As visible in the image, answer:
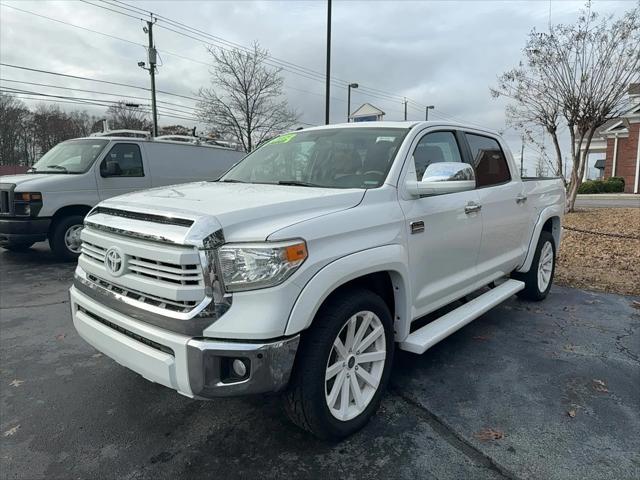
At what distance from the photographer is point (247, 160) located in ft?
13.6

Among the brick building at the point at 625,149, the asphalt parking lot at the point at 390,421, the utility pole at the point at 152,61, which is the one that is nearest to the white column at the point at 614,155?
the brick building at the point at 625,149

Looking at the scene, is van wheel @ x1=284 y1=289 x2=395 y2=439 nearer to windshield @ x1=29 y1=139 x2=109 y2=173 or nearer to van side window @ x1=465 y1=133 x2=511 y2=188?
van side window @ x1=465 y1=133 x2=511 y2=188

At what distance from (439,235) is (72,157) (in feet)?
23.5

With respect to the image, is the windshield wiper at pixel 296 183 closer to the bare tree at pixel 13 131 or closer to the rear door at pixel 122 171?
the rear door at pixel 122 171

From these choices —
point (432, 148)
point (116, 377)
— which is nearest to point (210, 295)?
point (116, 377)

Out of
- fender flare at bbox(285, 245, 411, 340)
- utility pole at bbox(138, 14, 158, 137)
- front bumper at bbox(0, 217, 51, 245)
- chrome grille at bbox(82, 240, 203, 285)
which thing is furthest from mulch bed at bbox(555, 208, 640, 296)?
utility pole at bbox(138, 14, 158, 137)

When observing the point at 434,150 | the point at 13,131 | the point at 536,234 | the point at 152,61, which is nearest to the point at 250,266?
the point at 434,150

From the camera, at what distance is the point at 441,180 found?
9.59 feet

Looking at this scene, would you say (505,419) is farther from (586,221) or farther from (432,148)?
(586,221)

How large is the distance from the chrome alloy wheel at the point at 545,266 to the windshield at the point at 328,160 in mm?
2815

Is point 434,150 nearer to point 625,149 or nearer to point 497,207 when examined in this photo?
point 497,207

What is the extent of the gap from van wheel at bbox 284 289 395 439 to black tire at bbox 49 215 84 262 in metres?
6.43

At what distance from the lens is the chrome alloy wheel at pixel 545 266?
205 inches

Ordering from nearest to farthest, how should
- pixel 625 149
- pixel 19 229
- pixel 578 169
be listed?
pixel 19 229
pixel 578 169
pixel 625 149
